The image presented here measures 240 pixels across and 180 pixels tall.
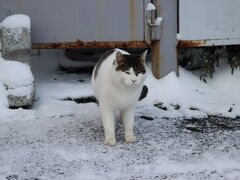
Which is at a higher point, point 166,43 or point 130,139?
point 166,43

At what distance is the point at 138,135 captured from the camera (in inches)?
141

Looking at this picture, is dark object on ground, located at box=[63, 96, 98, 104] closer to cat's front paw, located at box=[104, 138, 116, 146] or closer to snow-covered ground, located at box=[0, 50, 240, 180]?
snow-covered ground, located at box=[0, 50, 240, 180]

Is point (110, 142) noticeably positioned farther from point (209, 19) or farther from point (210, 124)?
point (209, 19)

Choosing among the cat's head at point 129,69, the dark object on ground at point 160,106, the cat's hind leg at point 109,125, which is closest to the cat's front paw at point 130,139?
the cat's hind leg at point 109,125

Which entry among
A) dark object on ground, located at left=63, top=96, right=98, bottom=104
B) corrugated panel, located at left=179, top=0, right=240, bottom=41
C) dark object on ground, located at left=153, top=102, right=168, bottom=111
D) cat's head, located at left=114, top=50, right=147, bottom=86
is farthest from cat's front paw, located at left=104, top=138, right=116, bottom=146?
corrugated panel, located at left=179, top=0, right=240, bottom=41

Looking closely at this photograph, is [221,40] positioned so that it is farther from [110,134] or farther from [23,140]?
[23,140]

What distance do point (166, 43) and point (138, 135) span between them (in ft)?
5.56

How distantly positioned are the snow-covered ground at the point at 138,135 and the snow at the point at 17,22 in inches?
30.9

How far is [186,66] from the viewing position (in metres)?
5.53

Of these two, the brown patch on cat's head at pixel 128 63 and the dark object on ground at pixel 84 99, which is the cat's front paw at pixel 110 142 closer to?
the brown patch on cat's head at pixel 128 63

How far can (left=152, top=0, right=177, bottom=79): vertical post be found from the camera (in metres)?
4.82

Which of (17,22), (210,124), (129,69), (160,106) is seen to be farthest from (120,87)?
(17,22)

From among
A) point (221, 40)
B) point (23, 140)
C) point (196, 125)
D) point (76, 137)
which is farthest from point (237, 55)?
point (23, 140)

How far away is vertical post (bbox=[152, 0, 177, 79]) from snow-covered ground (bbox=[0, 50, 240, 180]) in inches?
5.8
